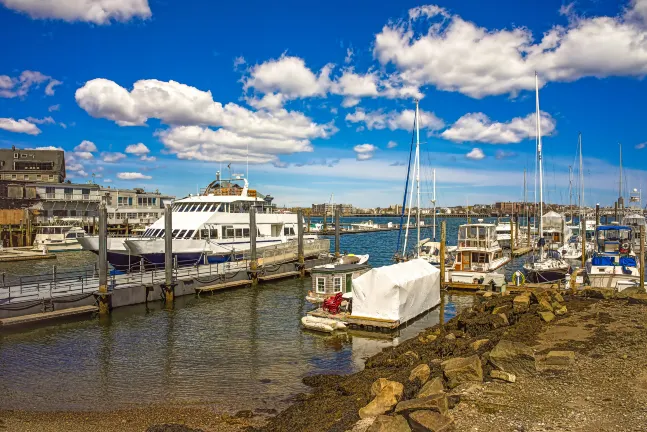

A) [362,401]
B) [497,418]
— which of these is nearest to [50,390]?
[362,401]

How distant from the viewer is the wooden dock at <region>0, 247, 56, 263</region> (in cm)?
5108

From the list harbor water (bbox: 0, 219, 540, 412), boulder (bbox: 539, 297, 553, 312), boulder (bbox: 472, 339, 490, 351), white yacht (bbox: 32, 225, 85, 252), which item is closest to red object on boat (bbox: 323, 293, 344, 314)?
harbor water (bbox: 0, 219, 540, 412)

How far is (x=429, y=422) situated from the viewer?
836 centimetres

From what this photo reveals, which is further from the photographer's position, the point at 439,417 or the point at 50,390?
the point at 50,390

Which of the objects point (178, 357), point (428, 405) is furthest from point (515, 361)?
point (178, 357)

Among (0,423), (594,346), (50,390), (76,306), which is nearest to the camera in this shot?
(0,423)

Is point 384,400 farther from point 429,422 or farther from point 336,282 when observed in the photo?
point 336,282

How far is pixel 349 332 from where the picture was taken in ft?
70.7

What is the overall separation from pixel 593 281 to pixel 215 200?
3031 centimetres

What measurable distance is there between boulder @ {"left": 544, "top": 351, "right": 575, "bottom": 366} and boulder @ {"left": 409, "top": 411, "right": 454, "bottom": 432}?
5.00 metres

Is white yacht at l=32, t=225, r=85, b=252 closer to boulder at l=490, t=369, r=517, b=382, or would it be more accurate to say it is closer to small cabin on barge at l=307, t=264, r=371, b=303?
small cabin on barge at l=307, t=264, r=371, b=303

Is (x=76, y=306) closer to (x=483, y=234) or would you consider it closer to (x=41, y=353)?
(x=41, y=353)

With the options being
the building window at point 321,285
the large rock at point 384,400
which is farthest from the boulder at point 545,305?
the large rock at point 384,400

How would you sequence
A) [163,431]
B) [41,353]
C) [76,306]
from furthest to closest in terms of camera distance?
[76,306], [41,353], [163,431]
